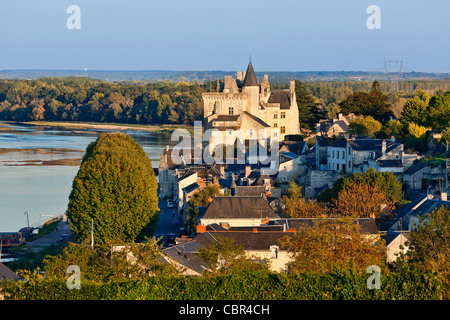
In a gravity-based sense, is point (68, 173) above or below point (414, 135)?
below

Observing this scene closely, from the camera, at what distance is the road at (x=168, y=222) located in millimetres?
32344

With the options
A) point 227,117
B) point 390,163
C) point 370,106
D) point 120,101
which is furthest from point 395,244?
point 120,101

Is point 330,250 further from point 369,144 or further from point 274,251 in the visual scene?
point 369,144

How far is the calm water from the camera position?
39.2 m

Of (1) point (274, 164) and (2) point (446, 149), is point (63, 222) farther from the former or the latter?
(2) point (446, 149)

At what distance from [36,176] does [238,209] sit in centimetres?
2700

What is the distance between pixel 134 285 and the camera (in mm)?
16000

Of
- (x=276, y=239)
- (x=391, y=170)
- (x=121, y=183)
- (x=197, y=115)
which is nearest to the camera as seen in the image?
(x=276, y=239)

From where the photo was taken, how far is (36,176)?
172 ft

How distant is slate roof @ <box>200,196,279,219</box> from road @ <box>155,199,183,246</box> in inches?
94.4

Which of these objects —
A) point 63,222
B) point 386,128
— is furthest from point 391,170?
point 63,222

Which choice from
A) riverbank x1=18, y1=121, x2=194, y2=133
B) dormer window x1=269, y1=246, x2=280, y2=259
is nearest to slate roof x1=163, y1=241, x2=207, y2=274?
dormer window x1=269, y1=246, x2=280, y2=259

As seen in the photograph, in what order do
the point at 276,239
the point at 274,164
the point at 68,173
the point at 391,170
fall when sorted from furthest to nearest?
1. the point at 68,173
2. the point at 274,164
3. the point at 391,170
4. the point at 276,239
